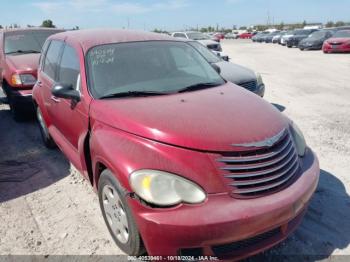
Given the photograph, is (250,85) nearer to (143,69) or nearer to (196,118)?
(143,69)

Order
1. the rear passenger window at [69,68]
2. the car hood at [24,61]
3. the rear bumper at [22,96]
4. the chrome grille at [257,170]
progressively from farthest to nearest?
the car hood at [24,61] → the rear bumper at [22,96] → the rear passenger window at [69,68] → the chrome grille at [257,170]

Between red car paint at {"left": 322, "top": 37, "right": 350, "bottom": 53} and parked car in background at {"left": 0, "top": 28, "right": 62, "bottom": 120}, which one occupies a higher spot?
parked car in background at {"left": 0, "top": 28, "right": 62, "bottom": 120}

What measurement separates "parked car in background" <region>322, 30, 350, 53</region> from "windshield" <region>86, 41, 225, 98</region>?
18.1 meters

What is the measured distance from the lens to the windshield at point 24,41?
295 inches

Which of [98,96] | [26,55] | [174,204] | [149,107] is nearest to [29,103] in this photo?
[26,55]

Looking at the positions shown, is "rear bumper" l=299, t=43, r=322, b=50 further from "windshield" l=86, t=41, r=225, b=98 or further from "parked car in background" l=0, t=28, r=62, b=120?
"windshield" l=86, t=41, r=225, b=98

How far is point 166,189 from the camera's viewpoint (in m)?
2.32

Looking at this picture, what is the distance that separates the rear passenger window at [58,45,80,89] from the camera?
3.63 m

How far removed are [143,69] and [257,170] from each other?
1.66m

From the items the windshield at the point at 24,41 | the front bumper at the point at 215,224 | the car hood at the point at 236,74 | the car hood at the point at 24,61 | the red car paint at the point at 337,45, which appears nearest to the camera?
the front bumper at the point at 215,224

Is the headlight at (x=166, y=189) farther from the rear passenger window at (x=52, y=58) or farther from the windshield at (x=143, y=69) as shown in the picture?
the rear passenger window at (x=52, y=58)

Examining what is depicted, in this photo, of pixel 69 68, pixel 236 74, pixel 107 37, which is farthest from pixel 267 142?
pixel 236 74

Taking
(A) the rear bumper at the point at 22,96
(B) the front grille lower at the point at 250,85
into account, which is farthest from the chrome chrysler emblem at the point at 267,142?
(A) the rear bumper at the point at 22,96

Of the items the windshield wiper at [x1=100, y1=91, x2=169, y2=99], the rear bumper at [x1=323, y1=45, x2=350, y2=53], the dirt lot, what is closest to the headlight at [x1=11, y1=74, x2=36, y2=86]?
the dirt lot
